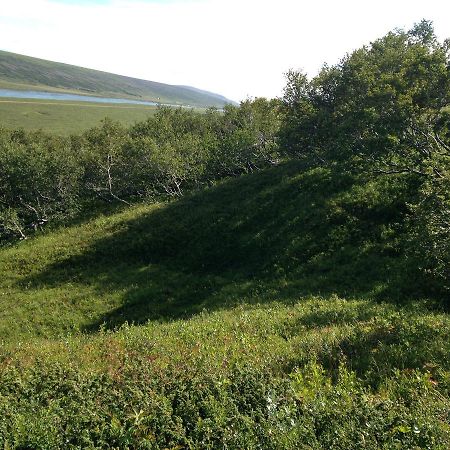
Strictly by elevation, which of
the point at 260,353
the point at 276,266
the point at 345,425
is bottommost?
the point at 276,266

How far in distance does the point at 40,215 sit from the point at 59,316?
27.7 metres

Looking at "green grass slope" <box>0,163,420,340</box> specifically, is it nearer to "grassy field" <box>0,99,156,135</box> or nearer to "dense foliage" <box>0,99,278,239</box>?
"dense foliage" <box>0,99,278,239</box>

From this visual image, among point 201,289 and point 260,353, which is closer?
point 260,353

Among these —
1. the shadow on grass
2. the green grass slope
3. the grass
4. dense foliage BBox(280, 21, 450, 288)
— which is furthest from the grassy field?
the grass

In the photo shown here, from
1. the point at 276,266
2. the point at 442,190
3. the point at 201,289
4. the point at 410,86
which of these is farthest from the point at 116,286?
the point at 410,86

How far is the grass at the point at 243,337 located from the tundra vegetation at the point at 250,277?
0.08 m

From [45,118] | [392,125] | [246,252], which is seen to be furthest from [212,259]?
[45,118]

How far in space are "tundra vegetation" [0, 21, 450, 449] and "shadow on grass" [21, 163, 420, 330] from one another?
0.60 ft

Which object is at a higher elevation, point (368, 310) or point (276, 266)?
point (368, 310)

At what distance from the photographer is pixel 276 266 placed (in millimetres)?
26906

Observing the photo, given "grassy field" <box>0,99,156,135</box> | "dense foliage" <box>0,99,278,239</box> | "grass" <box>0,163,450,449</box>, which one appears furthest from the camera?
"grassy field" <box>0,99,156,135</box>

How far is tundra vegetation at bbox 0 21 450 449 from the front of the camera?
7.95 metres

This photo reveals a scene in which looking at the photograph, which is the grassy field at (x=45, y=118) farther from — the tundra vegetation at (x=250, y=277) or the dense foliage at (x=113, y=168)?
the tundra vegetation at (x=250, y=277)

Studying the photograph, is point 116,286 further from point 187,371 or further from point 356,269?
point 187,371
